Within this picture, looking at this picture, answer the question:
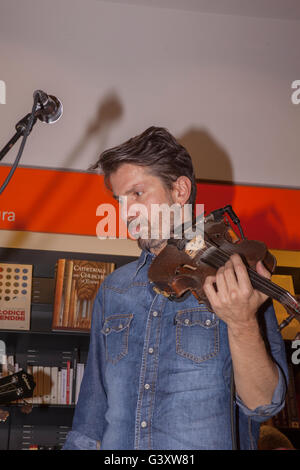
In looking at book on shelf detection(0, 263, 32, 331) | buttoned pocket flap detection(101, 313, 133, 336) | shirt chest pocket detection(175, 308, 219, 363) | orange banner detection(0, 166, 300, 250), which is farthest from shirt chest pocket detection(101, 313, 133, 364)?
orange banner detection(0, 166, 300, 250)

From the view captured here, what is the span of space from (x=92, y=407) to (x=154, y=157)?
2.76 feet

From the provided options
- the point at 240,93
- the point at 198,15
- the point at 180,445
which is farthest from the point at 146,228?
the point at 198,15

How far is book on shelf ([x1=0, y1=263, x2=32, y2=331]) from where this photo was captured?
2859 millimetres

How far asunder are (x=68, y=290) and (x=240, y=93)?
5.76 ft

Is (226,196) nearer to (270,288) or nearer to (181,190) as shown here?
(181,190)

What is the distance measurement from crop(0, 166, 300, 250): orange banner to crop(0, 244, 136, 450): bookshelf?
0.17 meters

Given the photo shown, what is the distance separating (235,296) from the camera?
1282 millimetres

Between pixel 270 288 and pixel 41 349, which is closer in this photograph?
pixel 270 288

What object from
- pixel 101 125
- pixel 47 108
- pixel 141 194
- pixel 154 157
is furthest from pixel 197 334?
pixel 101 125

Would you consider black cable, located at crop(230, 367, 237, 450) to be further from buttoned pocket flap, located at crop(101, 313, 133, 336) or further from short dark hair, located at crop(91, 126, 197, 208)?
short dark hair, located at crop(91, 126, 197, 208)

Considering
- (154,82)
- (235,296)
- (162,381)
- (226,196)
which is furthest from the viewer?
(154,82)

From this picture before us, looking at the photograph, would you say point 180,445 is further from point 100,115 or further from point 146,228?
point 100,115

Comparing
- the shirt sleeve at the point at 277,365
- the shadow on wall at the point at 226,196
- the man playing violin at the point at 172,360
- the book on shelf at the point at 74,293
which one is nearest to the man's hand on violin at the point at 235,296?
the man playing violin at the point at 172,360

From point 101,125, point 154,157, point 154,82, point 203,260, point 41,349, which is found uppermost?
point 154,82
